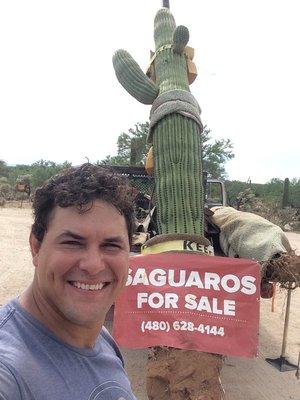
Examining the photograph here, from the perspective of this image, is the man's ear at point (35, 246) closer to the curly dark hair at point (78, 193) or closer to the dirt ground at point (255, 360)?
the curly dark hair at point (78, 193)

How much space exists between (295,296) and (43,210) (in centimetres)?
845

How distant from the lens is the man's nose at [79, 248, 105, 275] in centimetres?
124

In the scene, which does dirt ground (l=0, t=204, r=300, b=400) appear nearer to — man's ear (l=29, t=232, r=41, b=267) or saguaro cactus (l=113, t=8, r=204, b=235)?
saguaro cactus (l=113, t=8, r=204, b=235)

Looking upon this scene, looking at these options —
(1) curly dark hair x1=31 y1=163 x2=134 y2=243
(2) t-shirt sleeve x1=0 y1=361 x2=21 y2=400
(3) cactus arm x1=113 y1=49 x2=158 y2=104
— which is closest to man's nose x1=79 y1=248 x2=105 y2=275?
(1) curly dark hair x1=31 y1=163 x2=134 y2=243

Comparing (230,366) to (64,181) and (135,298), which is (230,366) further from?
(64,181)

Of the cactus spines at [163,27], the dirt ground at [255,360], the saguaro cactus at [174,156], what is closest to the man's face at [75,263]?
the saguaro cactus at [174,156]

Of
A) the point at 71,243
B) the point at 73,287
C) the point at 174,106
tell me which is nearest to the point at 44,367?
the point at 73,287

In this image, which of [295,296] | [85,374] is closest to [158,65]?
[85,374]

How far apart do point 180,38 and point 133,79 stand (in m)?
0.82

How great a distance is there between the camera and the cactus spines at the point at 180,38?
17.7 ft

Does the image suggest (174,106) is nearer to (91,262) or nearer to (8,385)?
(91,262)

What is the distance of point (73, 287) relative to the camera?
125 centimetres

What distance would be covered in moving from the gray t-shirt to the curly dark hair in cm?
28

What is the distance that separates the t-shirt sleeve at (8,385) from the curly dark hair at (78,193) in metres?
0.41
